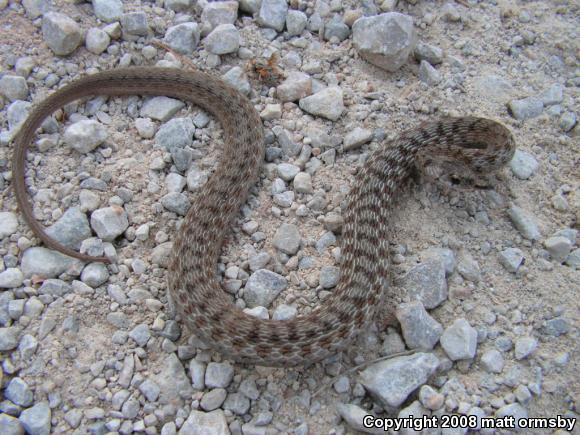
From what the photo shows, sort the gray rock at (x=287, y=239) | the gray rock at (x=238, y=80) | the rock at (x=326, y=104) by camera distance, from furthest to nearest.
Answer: the gray rock at (x=238, y=80) → the rock at (x=326, y=104) → the gray rock at (x=287, y=239)

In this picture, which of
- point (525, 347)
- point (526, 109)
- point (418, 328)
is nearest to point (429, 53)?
point (526, 109)

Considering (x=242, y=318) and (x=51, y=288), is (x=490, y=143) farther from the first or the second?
(x=51, y=288)

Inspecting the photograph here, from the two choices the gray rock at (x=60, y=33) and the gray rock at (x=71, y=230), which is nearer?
the gray rock at (x=71, y=230)

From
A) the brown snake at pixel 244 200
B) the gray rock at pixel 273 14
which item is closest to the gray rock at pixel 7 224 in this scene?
the brown snake at pixel 244 200

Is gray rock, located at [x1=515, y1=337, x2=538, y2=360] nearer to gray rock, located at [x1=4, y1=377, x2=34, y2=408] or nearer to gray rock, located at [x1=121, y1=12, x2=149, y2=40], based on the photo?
gray rock, located at [x1=4, y1=377, x2=34, y2=408]

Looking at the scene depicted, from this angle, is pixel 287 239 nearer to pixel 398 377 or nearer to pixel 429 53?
pixel 398 377

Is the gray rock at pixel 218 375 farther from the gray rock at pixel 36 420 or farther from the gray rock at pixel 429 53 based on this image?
the gray rock at pixel 429 53
